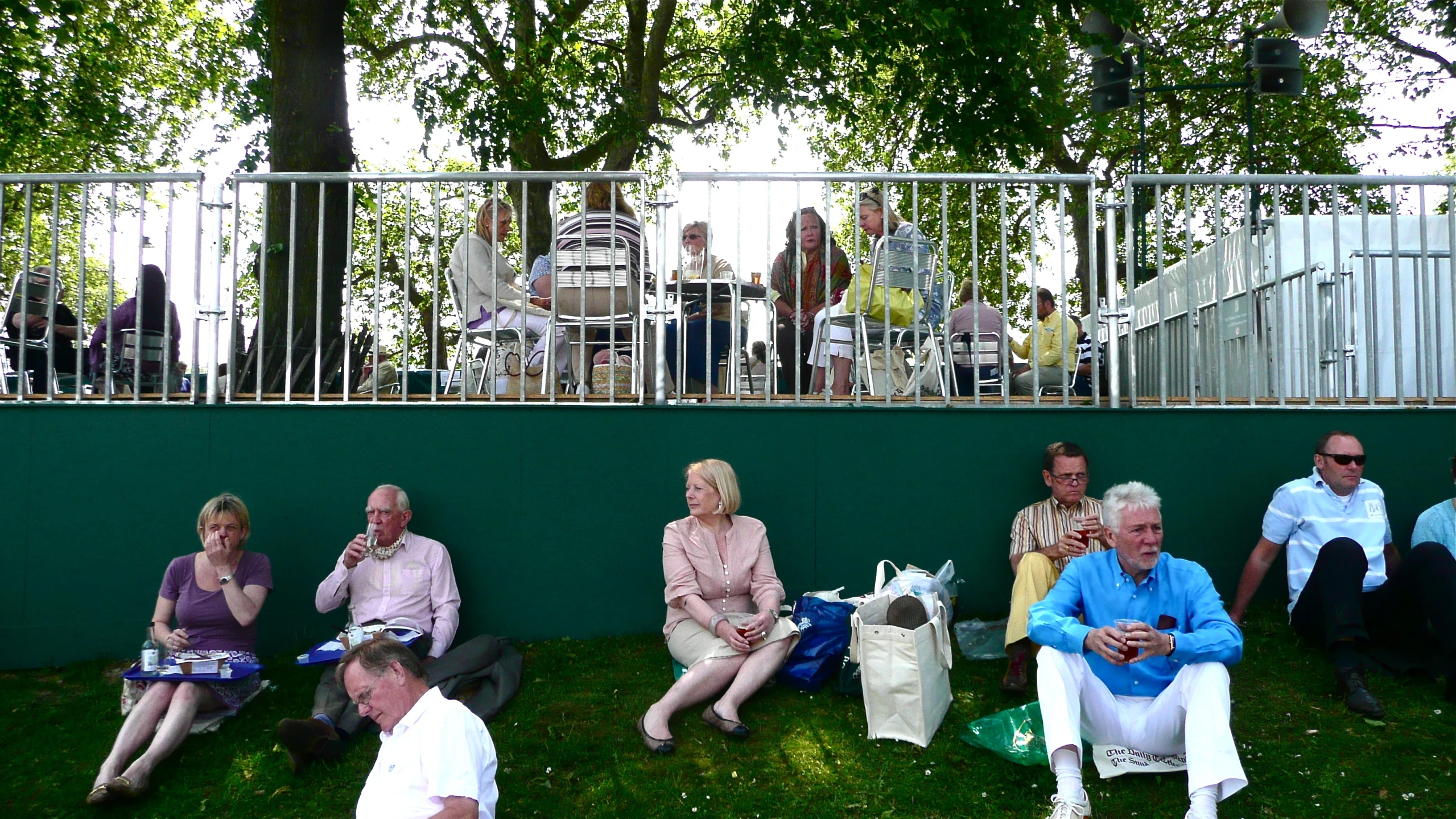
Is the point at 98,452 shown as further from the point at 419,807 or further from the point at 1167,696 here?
the point at 1167,696

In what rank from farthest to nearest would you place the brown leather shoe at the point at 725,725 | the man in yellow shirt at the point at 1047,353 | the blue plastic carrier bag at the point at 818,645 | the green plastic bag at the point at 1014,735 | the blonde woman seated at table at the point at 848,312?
the man in yellow shirt at the point at 1047,353 < the blonde woman seated at table at the point at 848,312 < the blue plastic carrier bag at the point at 818,645 < the brown leather shoe at the point at 725,725 < the green plastic bag at the point at 1014,735

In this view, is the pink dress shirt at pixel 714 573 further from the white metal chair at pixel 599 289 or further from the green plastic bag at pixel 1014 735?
the green plastic bag at pixel 1014 735

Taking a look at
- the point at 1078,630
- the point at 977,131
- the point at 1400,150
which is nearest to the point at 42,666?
the point at 1078,630

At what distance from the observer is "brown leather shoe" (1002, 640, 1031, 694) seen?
4.95 metres

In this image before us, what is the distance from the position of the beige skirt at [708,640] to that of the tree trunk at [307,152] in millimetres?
2746

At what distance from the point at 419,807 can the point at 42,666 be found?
3.77 m

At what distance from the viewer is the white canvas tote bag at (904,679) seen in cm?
450

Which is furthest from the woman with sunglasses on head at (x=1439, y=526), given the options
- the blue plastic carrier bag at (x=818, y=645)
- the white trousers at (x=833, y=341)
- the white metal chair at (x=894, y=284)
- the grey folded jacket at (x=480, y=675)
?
the grey folded jacket at (x=480, y=675)

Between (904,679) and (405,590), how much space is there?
2.48 m

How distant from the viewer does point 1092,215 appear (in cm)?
578

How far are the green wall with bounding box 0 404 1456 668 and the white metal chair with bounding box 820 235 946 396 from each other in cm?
41

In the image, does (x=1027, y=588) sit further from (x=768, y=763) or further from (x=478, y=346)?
(x=478, y=346)

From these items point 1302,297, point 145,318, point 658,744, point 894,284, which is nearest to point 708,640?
point 658,744

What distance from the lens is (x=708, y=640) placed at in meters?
5.00
